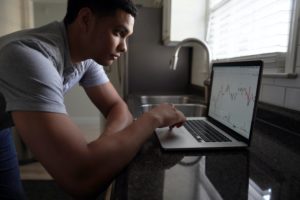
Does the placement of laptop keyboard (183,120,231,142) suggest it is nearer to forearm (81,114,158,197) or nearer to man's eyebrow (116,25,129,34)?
forearm (81,114,158,197)

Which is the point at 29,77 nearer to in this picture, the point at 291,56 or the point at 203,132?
the point at 203,132

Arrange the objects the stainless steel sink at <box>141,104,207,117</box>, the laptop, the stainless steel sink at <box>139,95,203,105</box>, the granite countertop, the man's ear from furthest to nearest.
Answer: the stainless steel sink at <box>139,95,203,105</box> → the stainless steel sink at <box>141,104,207,117</box> → the man's ear → the laptop → the granite countertop

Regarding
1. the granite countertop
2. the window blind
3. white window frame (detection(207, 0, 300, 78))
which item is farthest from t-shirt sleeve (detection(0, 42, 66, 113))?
the window blind

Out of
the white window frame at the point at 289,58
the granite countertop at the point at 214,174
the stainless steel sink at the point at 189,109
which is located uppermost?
the white window frame at the point at 289,58

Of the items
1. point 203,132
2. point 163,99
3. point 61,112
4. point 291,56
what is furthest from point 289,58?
point 163,99

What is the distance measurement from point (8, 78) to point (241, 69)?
0.65m

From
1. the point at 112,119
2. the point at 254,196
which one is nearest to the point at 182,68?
the point at 112,119

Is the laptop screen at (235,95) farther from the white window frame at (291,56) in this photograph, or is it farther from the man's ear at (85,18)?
the man's ear at (85,18)

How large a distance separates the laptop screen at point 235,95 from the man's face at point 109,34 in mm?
383

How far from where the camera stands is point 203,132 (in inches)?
30.4

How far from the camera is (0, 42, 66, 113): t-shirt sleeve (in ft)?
1.79

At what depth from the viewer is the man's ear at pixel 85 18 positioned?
73 centimetres

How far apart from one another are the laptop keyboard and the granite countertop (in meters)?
0.07

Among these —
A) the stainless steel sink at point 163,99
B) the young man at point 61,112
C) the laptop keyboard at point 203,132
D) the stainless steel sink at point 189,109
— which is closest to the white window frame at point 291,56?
the laptop keyboard at point 203,132
